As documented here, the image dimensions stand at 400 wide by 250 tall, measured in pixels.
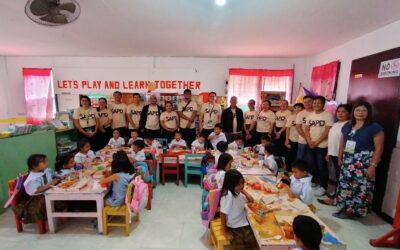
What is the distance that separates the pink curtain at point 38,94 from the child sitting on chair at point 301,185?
677cm

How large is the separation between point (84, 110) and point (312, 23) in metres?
4.74

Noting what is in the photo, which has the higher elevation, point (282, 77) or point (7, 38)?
point (7, 38)

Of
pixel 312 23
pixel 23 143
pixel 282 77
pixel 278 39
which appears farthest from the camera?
pixel 282 77

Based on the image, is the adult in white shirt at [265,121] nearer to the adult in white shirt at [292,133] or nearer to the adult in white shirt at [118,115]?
the adult in white shirt at [292,133]

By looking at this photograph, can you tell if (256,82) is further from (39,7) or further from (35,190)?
(35,190)

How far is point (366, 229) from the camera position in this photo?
2760 mm

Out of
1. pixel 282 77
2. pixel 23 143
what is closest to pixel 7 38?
pixel 23 143

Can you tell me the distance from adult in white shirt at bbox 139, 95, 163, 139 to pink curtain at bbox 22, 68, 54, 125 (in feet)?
10.8

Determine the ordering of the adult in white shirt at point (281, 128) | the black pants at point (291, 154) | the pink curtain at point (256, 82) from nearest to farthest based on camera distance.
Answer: the black pants at point (291, 154), the adult in white shirt at point (281, 128), the pink curtain at point (256, 82)

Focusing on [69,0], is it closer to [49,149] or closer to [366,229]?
[49,149]

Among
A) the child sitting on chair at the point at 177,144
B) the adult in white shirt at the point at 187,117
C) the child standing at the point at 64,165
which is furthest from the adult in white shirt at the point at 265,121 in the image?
the child standing at the point at 64,165

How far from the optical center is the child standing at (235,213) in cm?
186

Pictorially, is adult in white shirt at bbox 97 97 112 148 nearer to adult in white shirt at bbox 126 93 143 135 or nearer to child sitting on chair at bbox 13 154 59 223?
adult in white shirt at bbox 126 93 143 135

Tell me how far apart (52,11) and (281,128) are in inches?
174
